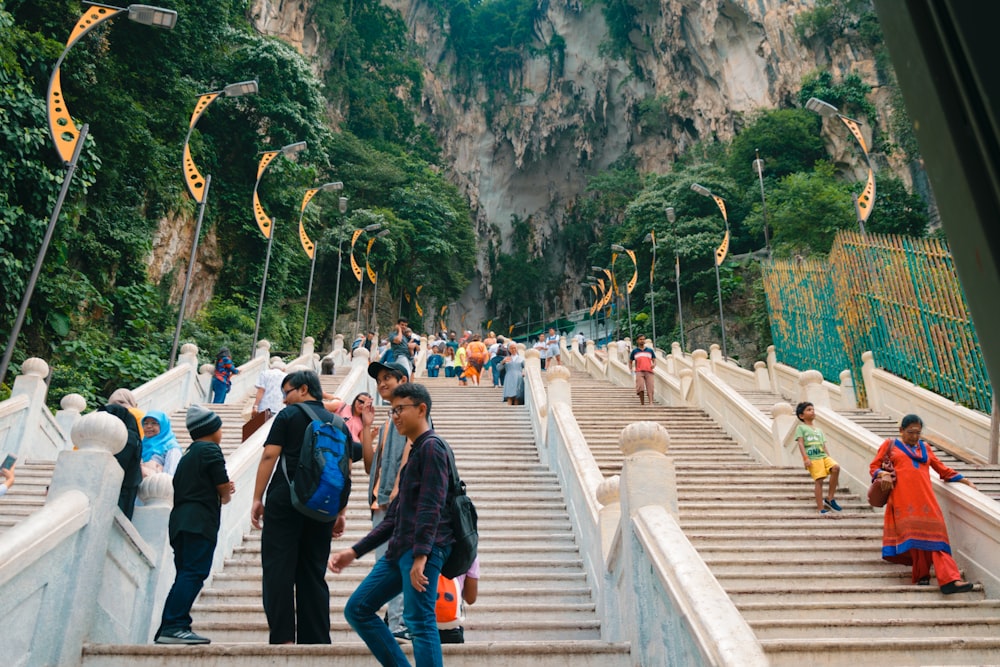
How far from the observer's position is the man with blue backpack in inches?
147

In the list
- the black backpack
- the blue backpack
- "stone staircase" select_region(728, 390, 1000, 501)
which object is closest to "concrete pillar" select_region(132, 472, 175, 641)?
the blue backpack

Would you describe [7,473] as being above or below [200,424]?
below

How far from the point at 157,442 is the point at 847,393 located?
1245cm

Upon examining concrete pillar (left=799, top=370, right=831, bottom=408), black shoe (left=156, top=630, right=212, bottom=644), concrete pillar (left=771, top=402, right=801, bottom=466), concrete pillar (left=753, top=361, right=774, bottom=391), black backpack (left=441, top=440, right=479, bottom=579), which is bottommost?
black shoe (left=156, top=630, right=212, bottom=644)

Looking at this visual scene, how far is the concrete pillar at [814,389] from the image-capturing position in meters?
9.66

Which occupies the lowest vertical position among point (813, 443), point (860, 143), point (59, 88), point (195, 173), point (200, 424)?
point (200, 424)

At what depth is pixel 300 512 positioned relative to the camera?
3.77 meters

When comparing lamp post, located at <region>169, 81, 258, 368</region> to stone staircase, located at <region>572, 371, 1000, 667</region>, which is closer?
stone staircase, located at <region>572, 371, 1000, 667</region>

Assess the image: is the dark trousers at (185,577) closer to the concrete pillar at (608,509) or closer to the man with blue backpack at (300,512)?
the man with blue backpack at (300,512)

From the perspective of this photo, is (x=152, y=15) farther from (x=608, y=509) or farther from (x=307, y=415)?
(x=608, y=509)

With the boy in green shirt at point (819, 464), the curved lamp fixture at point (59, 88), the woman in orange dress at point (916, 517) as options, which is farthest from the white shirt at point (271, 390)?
the woman in orange dress at point (916, 517)

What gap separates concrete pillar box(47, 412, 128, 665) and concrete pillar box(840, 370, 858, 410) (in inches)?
511

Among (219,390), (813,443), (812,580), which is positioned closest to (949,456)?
(813,443)

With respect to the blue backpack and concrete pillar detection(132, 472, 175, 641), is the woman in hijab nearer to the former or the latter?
concrete pillar detection(132, 472, 175, 641)
